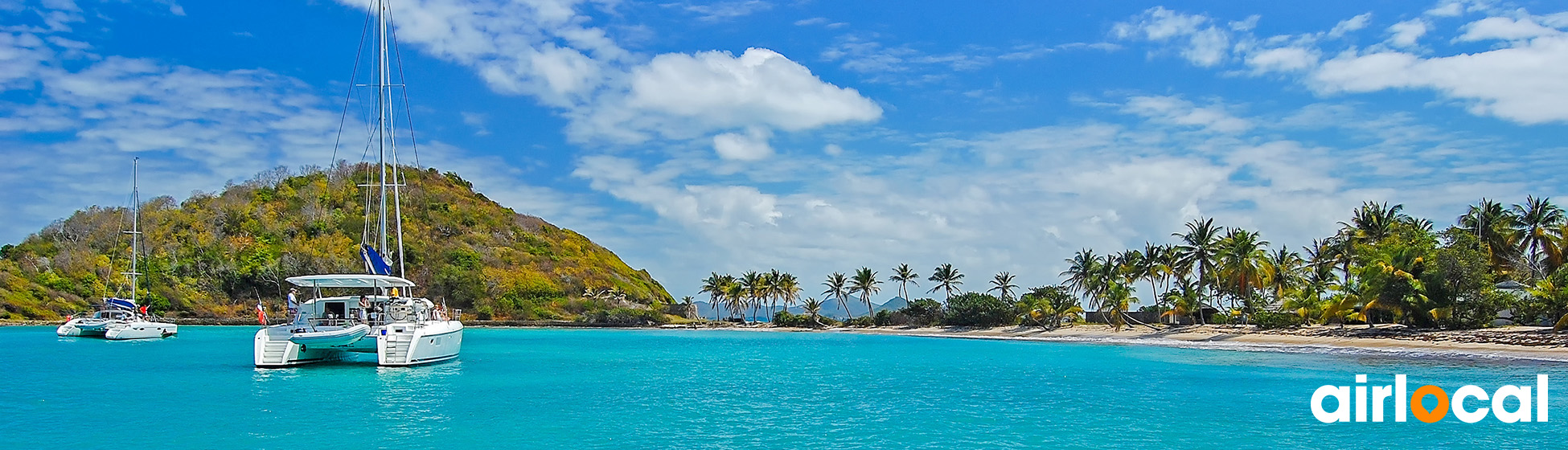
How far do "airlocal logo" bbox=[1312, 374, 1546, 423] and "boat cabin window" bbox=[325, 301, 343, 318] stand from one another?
26.5 meters

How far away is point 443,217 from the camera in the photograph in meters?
122

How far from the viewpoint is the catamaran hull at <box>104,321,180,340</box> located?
5553 centimetres

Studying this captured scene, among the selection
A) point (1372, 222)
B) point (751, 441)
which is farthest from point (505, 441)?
point (1372, 222)

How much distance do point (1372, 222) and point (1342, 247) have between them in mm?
3107

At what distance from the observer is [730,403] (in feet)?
74.7

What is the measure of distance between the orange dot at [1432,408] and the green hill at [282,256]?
8011 centimetres

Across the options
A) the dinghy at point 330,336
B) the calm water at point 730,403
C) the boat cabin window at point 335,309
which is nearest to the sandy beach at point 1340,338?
the calm water at point 730,403

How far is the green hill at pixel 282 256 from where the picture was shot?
9556 cm

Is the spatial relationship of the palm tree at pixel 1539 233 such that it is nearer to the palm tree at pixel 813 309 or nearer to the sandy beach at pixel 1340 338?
the sandy beach at pixel 1340 338

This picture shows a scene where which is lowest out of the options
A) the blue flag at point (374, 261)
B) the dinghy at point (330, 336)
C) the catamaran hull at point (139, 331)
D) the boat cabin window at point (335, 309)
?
the catamaran hull at point (139, 331)

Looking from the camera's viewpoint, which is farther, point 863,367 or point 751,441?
point 863,367

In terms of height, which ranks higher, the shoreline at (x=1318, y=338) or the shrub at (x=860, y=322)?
the shoreline at (x=1318, y=338)

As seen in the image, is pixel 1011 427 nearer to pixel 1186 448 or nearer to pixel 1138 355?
pixel 1186 448

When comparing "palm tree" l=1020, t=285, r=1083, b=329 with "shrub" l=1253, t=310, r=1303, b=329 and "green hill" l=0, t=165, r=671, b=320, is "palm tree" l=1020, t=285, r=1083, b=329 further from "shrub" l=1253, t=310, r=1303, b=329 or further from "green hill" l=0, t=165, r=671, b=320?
"green hill" l=0, t=165, r=671, b=320
